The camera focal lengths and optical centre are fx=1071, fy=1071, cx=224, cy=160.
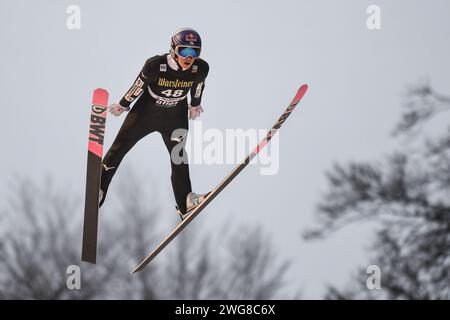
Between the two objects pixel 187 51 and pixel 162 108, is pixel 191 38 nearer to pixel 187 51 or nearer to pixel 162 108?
pixel 187 51

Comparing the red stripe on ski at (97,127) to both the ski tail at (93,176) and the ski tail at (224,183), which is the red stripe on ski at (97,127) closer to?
the ski tail at (93,176)

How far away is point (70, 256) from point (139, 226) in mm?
1095

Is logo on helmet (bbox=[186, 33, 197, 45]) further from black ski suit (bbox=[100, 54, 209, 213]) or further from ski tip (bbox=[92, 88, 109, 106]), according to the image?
ski tip (bbox=[92, 88, 109, 106])

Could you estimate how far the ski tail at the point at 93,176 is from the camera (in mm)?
9984

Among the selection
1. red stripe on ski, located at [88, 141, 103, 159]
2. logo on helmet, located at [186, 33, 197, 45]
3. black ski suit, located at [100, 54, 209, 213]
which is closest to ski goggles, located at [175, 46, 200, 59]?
logo on helmet, located at [186, 33, 197, 45]

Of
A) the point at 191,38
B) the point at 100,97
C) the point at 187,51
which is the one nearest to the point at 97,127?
the point at 100,97

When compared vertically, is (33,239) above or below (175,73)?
below

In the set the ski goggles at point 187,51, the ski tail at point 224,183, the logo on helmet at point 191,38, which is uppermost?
the logo on helmet at point 191,38

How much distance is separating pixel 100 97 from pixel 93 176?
29.1 inches

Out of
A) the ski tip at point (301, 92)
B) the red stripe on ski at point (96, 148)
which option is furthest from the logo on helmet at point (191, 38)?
the ski tip at point (301, 92)

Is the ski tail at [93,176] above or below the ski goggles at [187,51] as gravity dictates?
below
